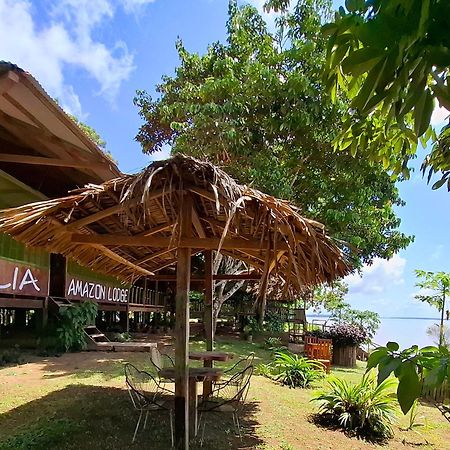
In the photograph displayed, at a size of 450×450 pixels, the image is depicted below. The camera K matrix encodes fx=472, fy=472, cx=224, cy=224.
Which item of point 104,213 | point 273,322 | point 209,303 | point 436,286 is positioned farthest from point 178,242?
point 273,322

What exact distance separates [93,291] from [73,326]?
8.08 feet

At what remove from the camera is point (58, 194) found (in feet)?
42.3

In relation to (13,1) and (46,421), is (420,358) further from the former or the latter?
(13,1)

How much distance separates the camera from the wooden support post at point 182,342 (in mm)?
4848

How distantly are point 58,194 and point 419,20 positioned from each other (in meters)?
13.1

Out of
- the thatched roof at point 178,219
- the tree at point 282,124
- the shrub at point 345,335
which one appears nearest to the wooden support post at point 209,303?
the thatched roof at point 178,219

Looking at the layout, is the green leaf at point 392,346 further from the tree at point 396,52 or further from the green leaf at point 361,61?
the green leaf at point 361,61

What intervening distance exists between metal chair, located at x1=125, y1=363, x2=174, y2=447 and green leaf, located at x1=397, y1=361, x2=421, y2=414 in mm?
4526

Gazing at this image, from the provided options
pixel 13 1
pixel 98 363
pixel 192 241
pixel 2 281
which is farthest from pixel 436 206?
pixel 13 1

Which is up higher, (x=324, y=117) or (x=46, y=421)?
(x=324, y=117)

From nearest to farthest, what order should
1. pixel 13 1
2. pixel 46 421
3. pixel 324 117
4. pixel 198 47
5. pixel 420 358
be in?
pixel 420 358 < pixel 46 421 < pixel 13 1 < pixel 324 117 < pixel 198 47

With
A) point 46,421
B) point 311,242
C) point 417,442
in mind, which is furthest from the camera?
point 417,442

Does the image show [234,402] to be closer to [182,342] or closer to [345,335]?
[182,342]

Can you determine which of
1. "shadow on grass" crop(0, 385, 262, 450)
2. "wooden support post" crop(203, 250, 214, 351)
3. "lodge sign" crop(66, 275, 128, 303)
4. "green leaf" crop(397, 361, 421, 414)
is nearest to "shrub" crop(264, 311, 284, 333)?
"lodge sign" crop(66, 275, 128, 303)
